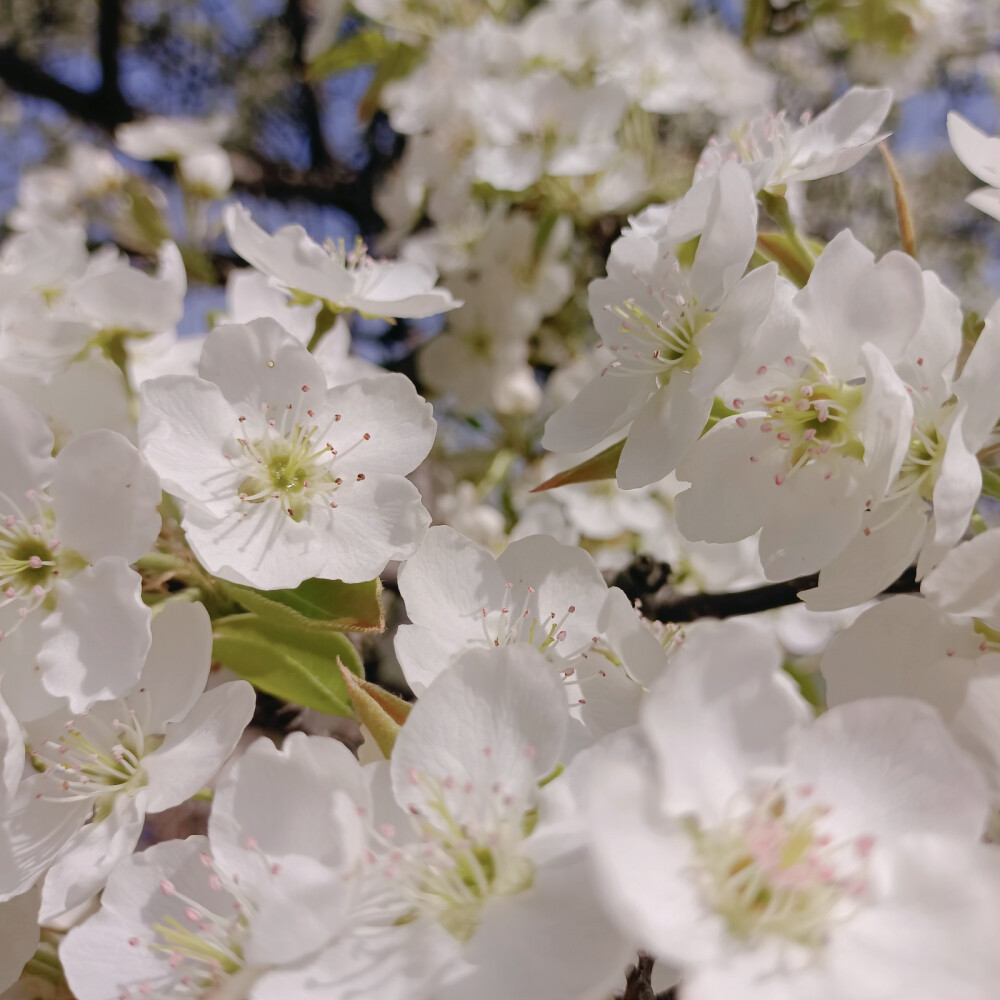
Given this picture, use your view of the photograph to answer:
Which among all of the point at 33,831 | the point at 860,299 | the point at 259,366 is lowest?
the point at 33,831

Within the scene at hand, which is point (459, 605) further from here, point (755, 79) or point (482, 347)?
point (755, 79)

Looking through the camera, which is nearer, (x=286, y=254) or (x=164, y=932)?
(x=164, y=932)

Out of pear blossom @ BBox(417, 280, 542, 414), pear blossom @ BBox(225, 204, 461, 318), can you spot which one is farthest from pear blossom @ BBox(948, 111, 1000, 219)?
pear blossom @ BBox(417, 280, 542, 414)

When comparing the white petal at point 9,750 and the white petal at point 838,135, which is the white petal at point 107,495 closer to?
the white petal at point 9,750

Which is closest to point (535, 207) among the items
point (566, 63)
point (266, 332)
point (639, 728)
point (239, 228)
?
point (566, 63)

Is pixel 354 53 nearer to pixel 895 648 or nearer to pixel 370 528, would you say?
pixel 370 528

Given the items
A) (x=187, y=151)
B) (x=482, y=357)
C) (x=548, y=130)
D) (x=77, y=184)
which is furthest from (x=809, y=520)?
(x=77, y=184)

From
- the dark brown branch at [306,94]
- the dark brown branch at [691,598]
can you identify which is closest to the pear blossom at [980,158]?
the dark brown branch at [691,598]
